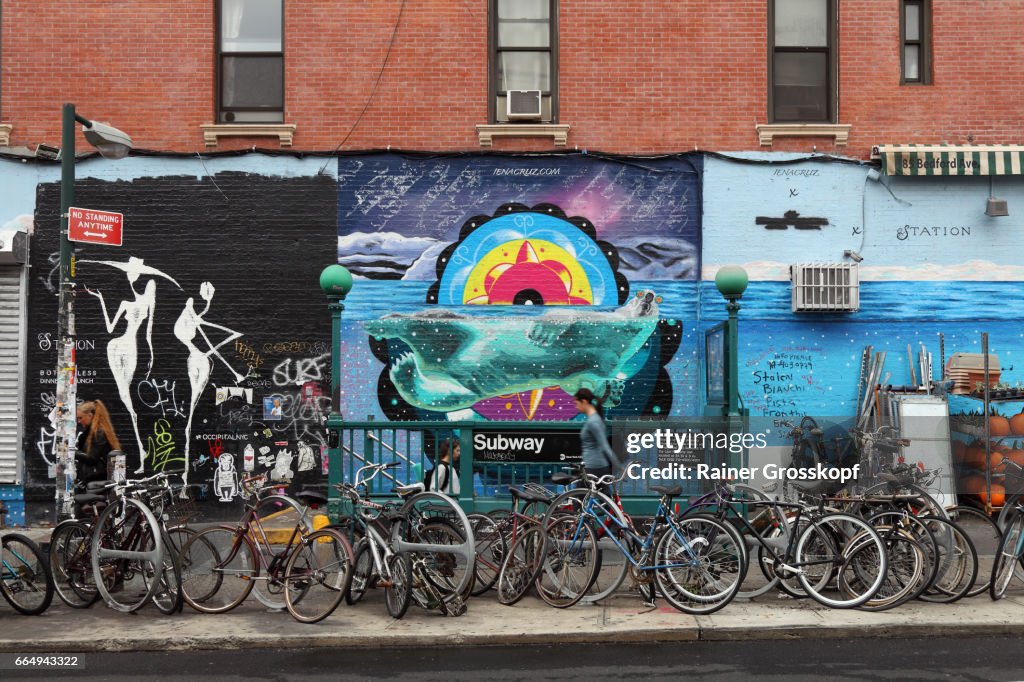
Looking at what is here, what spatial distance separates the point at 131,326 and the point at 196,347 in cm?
88

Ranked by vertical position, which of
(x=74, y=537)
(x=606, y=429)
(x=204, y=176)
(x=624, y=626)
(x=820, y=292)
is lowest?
(x=624, y=626)

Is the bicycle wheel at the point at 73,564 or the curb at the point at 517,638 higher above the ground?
the bicycle wheel at the point at 73,564

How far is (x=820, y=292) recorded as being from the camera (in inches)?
482

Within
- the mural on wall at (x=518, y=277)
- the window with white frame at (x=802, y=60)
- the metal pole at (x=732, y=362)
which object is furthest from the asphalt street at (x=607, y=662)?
the window with white frame at (x=802, y=60)

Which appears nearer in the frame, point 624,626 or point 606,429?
point 624,626

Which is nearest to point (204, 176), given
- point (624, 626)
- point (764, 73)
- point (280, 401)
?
point (280, 401)

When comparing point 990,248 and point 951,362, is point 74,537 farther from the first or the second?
point 990,248

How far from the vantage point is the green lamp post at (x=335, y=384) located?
9.27 metres

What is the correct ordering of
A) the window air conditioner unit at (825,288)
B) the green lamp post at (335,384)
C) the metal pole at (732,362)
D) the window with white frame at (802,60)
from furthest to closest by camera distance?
the window with white frame at (802,60) → the window air conditioner unit at (825,288) → the metal pole at (732,362) → the green lamp post at (335,384)

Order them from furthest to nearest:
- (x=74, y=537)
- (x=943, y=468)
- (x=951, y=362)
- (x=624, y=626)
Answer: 1. (x=951, y=362)
2. (x=943, y=468)
3. (x=74, y=537)
4. (x=624, y=626)

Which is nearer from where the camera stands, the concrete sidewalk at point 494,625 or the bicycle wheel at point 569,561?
the concrete sidewalk at point 494,625

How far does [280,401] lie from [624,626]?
6363mm

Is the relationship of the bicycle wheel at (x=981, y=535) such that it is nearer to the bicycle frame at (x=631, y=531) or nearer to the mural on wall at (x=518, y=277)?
the bicycle frame at (x=631, y=531)

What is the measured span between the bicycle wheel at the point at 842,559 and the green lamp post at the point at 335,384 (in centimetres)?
414
